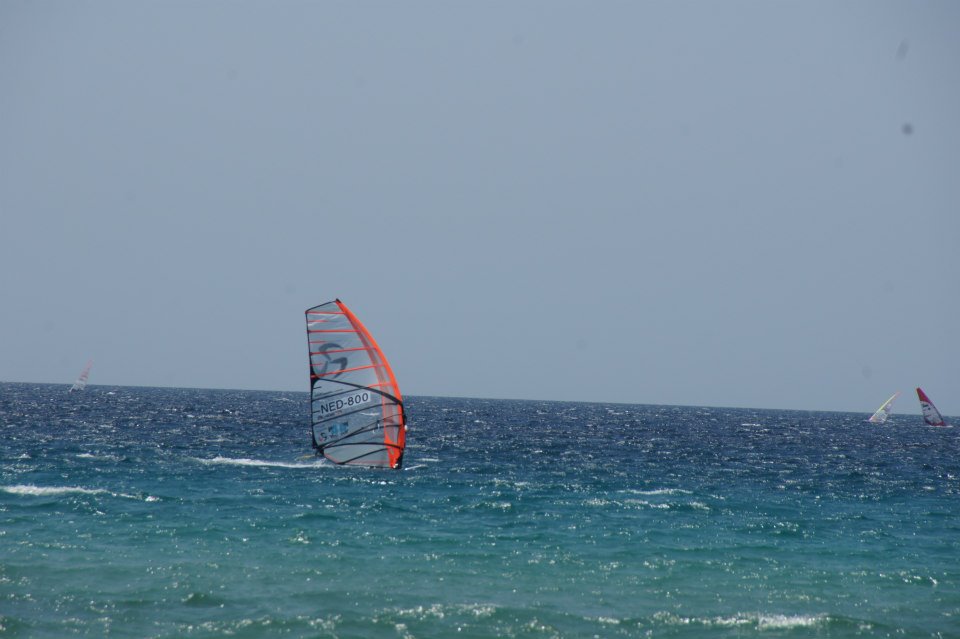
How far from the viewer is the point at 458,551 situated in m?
22.9

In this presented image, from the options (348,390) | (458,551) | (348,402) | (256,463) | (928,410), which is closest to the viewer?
(458,551)

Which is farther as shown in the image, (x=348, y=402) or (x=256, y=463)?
(x=256, y=463)

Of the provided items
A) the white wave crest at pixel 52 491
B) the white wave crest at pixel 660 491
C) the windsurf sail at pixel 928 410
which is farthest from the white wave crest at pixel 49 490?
the windsurf sail at pixel 928 410

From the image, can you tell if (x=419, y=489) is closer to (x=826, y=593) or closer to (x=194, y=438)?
(x=826, y=593)

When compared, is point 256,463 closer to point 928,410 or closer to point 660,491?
point 660,491

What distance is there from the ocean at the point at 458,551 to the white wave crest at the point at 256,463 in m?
0.14

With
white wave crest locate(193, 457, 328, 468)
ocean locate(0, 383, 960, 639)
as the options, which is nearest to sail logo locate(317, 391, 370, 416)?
ocean locate(0, 383, 960, 639)

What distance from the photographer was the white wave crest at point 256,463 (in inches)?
1598

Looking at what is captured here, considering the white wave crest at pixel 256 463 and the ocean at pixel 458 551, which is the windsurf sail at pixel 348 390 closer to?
the ocean at pixel 458 551

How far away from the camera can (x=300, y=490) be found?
32406 mm

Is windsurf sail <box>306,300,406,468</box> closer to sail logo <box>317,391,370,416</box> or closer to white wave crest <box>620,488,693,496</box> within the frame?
sail logo <box>317,391,370,416</box>

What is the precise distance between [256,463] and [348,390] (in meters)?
9.89

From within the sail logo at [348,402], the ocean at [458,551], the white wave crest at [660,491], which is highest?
the sail logo at [348,402]

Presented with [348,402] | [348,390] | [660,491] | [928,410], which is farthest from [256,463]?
[928,410]
